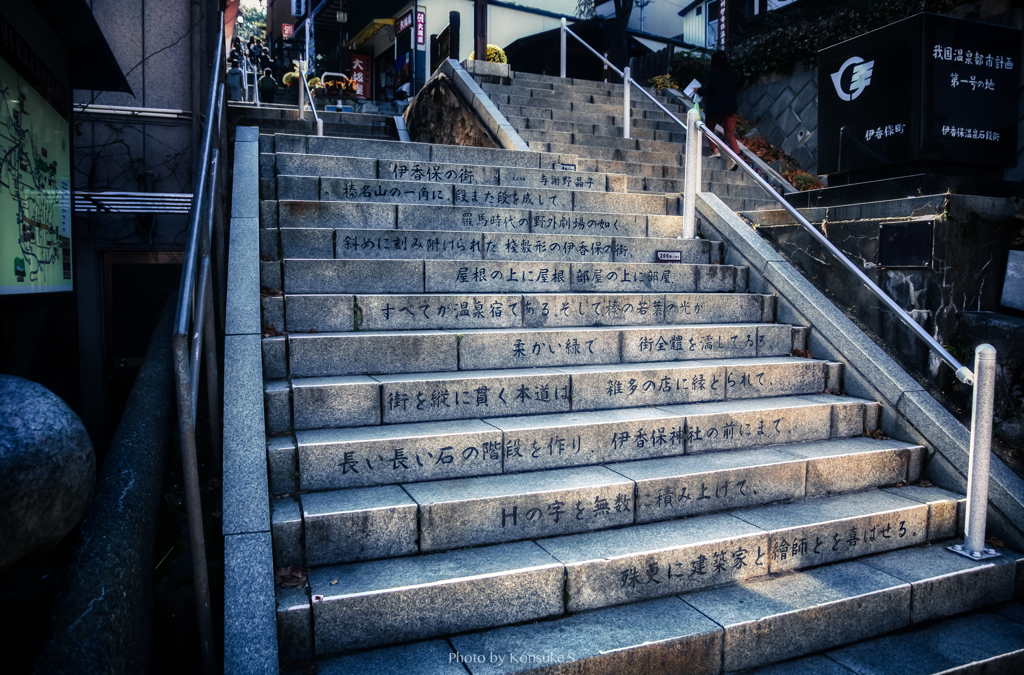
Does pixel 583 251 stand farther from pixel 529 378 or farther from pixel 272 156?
pixel 272 156

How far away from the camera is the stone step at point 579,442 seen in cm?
320

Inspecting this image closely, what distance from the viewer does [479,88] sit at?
9.16m

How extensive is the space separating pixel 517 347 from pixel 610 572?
1.66 meters

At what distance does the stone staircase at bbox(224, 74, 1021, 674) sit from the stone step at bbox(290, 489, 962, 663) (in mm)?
12

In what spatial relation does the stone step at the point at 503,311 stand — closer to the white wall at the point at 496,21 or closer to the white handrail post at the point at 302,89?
the white handrail post at the point at 302,89

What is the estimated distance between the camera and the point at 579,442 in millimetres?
3625

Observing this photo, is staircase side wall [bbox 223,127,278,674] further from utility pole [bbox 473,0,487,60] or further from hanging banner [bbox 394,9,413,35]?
hanging banner [bbox 394,9,413,35]

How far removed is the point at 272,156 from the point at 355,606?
4.40m

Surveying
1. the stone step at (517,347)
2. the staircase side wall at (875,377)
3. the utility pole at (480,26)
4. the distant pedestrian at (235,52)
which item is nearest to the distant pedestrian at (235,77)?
the distant pedestrian at (235,52)

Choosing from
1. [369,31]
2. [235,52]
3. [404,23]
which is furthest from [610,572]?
[369,31]

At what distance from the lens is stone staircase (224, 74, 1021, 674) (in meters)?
2.72

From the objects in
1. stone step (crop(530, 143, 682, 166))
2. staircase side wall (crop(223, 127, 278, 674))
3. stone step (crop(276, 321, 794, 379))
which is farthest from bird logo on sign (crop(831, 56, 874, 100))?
staircase side wall (crop(223, 127, 278, 674))

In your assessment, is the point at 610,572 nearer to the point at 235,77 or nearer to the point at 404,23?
the point at 235,77

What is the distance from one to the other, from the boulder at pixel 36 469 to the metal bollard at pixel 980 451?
4.01 metres
